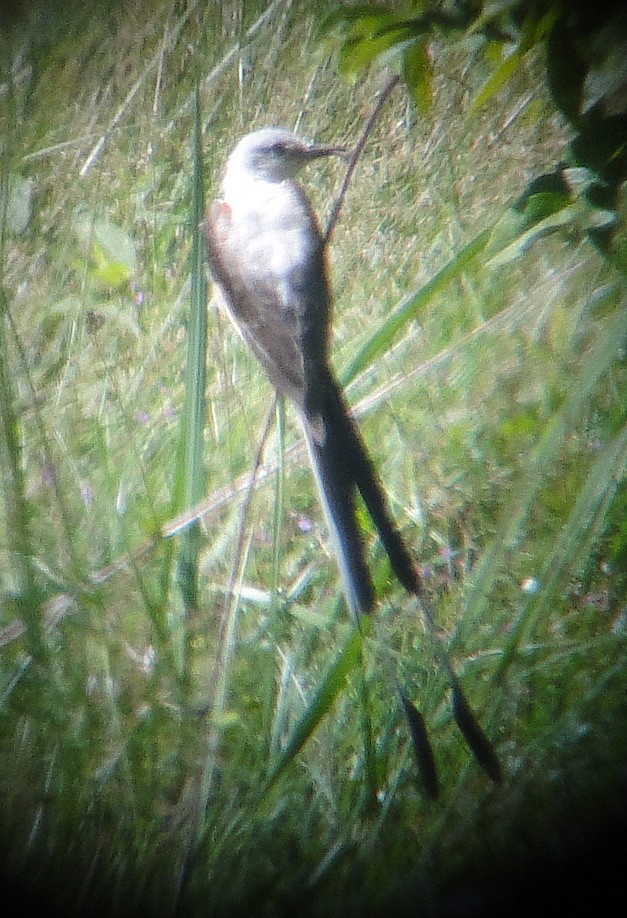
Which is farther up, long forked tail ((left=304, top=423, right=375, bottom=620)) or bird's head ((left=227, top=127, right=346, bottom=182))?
bird's head ((left=227, top=127, right=346, bottom=182))

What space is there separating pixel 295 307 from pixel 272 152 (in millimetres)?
200

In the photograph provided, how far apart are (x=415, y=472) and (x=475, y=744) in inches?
12.8

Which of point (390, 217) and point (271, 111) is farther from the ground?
point (271, 111)

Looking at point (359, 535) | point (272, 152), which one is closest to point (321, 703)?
point (359, 535)

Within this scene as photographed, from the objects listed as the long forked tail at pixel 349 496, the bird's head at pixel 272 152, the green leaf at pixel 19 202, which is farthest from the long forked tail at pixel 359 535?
the green leaf at pixel 19 202

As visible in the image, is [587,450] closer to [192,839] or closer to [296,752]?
[296,752]

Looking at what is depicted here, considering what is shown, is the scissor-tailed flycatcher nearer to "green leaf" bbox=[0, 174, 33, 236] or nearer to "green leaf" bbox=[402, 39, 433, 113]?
"green leaf" bbox=[402, 39, 433, 113]

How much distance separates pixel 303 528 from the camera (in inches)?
38.4

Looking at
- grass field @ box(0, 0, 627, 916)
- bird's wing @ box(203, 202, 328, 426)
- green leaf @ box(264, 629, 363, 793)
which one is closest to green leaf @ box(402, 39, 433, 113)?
grass field @ box(0, 0, 627, 916)

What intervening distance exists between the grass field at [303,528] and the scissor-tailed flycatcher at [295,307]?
20 mm

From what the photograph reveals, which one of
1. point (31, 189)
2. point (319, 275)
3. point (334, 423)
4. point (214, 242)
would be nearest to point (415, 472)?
point (334, 423)

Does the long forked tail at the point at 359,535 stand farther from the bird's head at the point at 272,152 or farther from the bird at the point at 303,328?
the bird's head at the point at 272,152

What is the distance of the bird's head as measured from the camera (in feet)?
Result: 3.39

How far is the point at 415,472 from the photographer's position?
3.24 feet
